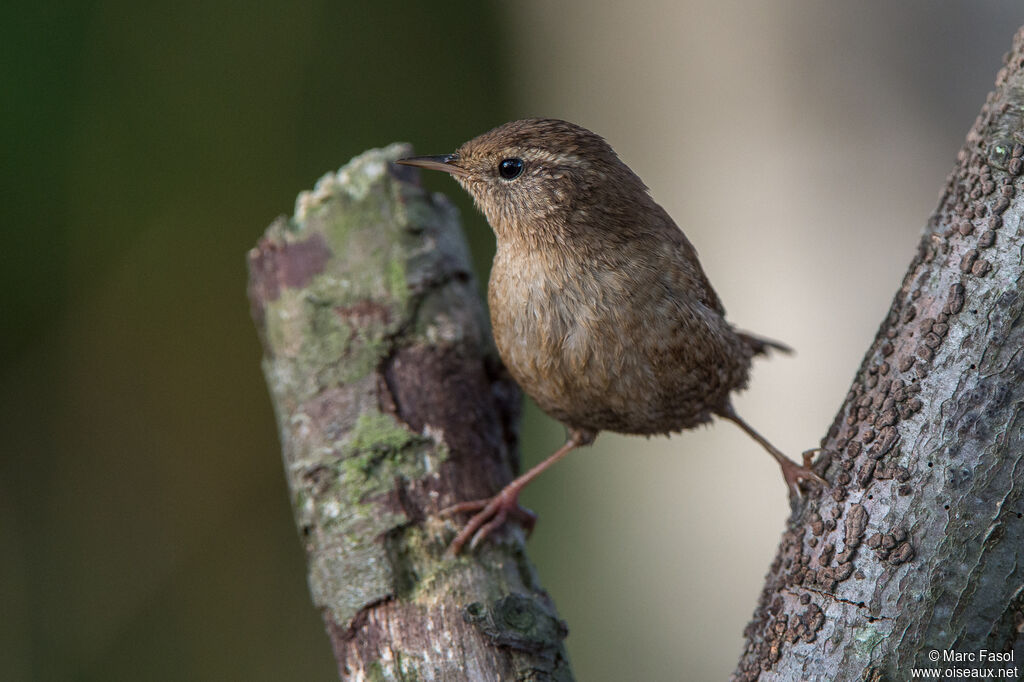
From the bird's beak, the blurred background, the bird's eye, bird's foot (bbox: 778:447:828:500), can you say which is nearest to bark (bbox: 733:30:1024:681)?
bird's foot (bbox: 778:447:828:500)

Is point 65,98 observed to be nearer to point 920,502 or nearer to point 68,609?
point 68,609

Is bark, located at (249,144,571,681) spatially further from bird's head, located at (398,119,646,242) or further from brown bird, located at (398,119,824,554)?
bird's head, located at (398,119,646,242)

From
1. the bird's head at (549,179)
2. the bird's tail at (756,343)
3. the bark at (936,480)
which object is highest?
the bird's head at (549,179)

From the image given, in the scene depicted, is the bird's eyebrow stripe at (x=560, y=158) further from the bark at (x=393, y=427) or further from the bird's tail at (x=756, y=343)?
the bird's tail at (x=756, y=343)

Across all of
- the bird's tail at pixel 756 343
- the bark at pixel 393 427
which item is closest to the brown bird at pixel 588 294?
the bark at pixel 393 427

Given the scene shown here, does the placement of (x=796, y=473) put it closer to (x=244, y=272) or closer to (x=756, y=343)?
(x=756, y=343)

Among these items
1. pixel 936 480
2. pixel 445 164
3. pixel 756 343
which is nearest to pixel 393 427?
pixel 445 164

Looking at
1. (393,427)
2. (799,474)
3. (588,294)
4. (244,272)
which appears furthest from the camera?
(244,272)
